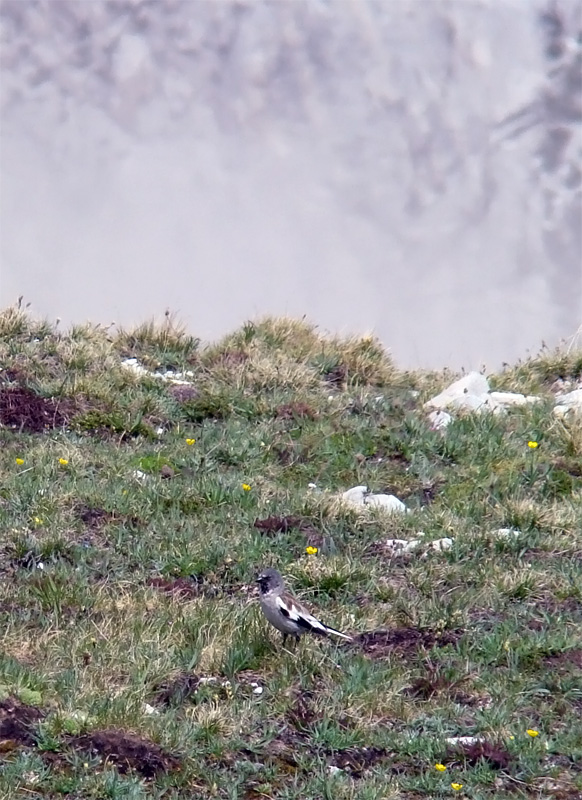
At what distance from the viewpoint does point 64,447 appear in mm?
8367

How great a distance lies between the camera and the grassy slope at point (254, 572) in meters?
5.03

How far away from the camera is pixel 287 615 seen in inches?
229

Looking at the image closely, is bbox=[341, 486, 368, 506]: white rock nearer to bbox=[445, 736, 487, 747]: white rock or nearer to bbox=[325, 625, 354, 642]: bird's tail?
bbox=[325, 625, 354, 642]: bird's tail

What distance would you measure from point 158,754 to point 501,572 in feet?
8.70

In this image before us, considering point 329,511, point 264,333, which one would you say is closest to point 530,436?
point 329,511

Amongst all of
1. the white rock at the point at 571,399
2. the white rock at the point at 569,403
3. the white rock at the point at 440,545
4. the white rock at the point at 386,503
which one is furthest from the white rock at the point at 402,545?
the white rock at the point at 571,399

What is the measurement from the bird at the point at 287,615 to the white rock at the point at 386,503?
6.18ft

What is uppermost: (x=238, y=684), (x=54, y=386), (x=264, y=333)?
(x=264, y=333)

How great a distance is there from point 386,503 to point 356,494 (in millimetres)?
264

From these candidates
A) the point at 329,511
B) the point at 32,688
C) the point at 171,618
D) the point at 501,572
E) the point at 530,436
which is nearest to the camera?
the point at 32,688

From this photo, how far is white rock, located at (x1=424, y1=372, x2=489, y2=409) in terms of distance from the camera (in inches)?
389

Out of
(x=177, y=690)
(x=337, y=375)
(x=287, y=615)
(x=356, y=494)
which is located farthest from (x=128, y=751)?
(x=337, y=375)

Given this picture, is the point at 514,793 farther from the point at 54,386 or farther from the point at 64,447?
the point at 54,386

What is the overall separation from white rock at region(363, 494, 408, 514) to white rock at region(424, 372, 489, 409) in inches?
75.4
